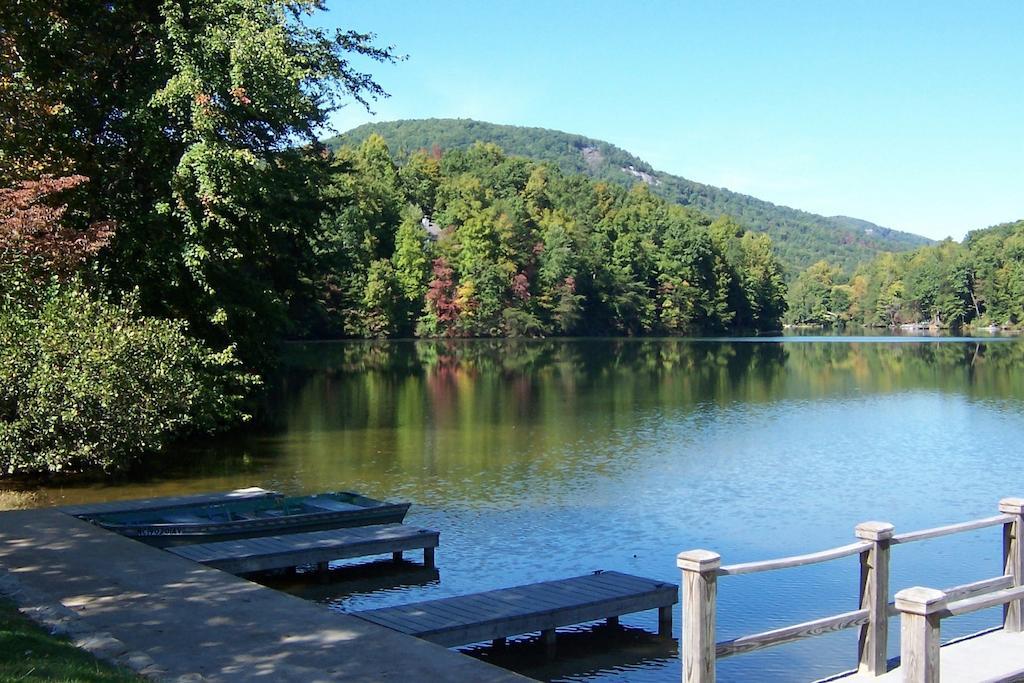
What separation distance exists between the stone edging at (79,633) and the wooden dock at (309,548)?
8.66 ft

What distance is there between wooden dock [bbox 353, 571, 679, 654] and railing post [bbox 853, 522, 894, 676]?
245 centimetres

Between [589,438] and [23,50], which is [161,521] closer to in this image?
[23,50]

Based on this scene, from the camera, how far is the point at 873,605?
8172mm

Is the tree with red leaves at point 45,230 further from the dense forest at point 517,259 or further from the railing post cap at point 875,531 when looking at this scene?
the dense forest at point 517,259

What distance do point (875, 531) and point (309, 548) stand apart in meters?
6.35

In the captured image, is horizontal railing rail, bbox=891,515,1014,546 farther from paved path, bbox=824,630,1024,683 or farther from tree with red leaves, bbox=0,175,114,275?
tree with red leaves, bbox=0,175,114,275

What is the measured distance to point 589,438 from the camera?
81.9 feet

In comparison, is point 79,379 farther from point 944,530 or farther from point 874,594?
point 944,530

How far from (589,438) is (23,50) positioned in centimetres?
1564

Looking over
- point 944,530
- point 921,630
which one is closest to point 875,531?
point 944,530

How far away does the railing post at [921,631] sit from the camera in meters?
6.36

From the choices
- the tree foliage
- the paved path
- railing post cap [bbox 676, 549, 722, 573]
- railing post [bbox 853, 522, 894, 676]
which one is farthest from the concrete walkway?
the tree foliage

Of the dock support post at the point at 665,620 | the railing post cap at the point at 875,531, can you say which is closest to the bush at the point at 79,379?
the dock support post at the point at 665,620

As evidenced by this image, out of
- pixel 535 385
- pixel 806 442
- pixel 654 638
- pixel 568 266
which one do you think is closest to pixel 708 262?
pixel 568 266
